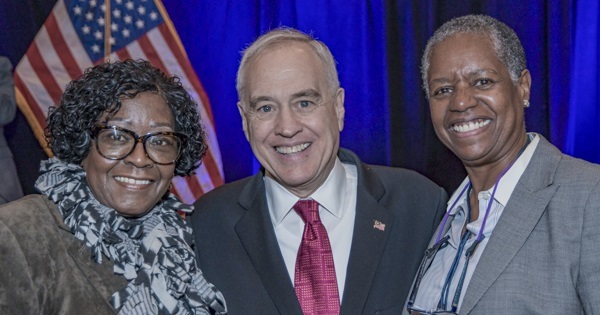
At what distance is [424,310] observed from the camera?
2.53 metres

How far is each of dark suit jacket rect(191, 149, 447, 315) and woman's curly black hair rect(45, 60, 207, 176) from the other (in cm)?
43

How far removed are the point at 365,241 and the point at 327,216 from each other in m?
0.20

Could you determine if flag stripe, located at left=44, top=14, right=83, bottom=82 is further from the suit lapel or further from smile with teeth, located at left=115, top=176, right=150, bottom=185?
the suit lapel

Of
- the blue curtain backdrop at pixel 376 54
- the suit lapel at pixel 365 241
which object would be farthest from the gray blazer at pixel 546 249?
the blue curtain backdrop at pixel 376 54

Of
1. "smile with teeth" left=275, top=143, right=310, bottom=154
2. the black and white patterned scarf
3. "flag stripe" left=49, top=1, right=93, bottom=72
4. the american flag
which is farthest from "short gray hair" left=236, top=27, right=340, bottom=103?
"flag stripe" left=49, top=1, right=93, bottom=72

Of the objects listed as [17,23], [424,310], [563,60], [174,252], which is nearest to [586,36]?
[563,60]

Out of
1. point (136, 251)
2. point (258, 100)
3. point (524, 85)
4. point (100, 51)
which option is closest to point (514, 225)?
point (524, 85)

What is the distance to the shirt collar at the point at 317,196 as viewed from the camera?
2953 mm

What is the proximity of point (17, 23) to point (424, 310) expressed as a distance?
344 centimetres

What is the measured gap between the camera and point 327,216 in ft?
9.70

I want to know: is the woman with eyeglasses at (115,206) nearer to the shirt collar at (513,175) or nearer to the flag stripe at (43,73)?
the shirt collar at (513,175)

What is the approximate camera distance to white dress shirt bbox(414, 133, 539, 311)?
246cm

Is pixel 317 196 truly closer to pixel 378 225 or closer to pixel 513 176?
pixel 378 225

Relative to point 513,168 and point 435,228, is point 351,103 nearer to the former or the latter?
point 435,228
